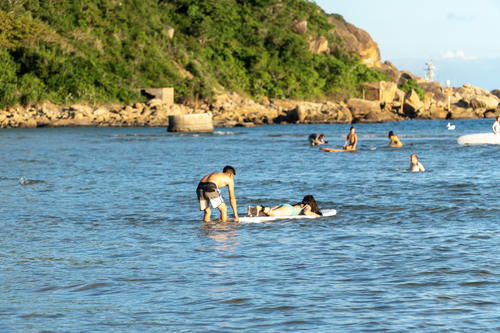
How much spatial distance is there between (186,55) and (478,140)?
63577 mm

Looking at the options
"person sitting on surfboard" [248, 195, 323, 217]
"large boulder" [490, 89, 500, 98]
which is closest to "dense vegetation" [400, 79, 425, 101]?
"large boulder" [490, 89, 500, 98]

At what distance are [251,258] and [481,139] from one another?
33523mm

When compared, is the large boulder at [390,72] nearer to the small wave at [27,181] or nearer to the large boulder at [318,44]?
the large boulder at [318,44]

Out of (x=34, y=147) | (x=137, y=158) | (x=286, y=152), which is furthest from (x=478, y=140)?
(x=34, y=147)

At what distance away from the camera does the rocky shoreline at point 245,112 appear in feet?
240

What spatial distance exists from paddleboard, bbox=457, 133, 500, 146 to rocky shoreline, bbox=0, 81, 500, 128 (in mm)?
36850

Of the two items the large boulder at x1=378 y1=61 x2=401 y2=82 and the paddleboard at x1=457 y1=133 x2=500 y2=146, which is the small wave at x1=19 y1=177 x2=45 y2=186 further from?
the large boulder at x1=378 y1=61 x2=401 y2=82

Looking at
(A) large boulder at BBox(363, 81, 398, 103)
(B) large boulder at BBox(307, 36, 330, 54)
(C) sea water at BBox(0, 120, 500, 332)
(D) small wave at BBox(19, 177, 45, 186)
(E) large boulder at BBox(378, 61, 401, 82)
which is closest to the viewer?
(C) sea water at BBox(0, 120, 500, 332)

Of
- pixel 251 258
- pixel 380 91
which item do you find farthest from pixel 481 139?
pixel 380 91

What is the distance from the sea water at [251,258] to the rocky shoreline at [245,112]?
51.7m

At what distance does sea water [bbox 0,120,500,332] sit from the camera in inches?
298

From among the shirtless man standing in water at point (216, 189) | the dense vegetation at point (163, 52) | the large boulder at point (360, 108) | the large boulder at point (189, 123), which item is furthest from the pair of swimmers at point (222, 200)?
the large boulder at point (360, 108)

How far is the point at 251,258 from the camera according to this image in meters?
10.6

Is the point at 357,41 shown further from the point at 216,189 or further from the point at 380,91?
the point at 216,189
